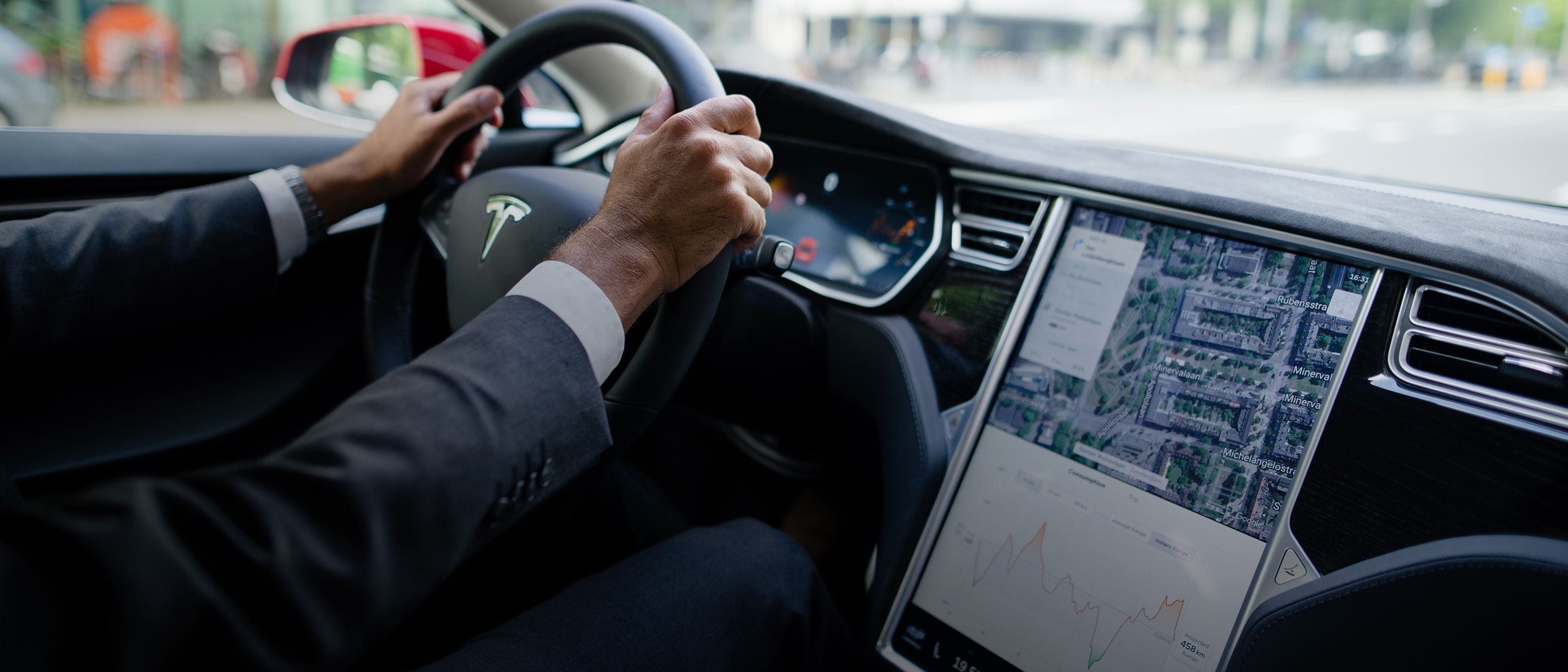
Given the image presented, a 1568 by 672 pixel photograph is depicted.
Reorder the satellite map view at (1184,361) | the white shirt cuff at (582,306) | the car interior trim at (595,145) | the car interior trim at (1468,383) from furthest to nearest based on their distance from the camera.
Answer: the car interior trim at (595,145), the satellite map view at (1184,361), the car interior trim at (1468,383), the white shirt cuff at (582,306)

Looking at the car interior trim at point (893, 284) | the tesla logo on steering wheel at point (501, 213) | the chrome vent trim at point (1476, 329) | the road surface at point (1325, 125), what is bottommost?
the tesla logo on steering wheel at point (501, 213)

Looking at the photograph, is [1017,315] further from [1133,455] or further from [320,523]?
[320,523]

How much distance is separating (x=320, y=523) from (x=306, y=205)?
34.1 inches

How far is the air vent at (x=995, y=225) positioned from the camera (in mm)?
1290

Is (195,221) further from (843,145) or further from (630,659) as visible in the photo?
(843,145)

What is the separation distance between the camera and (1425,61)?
1393 mm

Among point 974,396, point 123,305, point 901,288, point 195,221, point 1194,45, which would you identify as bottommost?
point 123,305

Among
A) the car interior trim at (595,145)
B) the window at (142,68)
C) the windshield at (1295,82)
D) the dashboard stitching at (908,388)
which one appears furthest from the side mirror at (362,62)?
the dashboard stitching at (908,388)

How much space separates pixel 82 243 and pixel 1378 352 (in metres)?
1.55

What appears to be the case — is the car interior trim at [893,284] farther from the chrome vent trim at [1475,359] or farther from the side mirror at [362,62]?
the side mirror at [362,62]

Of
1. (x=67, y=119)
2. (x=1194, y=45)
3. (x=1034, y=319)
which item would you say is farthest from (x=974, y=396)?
(x=67, y=119)

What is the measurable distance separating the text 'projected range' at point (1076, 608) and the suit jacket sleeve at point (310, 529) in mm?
669

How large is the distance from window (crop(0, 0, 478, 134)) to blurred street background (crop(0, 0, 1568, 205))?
2 centimetres

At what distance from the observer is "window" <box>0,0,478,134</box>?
6.51 ft
